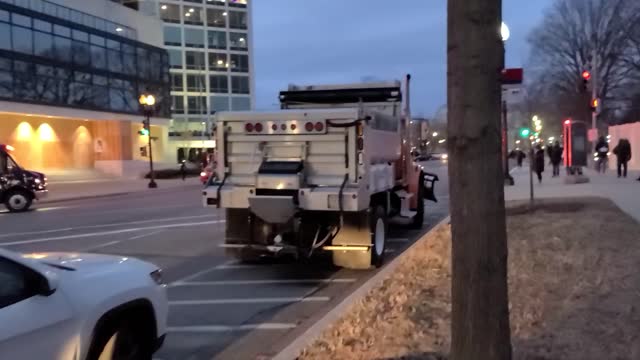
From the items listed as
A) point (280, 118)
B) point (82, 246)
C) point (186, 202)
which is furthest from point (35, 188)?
point (280, 118)

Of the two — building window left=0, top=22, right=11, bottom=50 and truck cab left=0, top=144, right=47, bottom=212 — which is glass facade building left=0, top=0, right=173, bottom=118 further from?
truck cab left=0, top=144, right=47, bottom=212

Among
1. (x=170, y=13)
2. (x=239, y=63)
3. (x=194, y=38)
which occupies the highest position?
(x=170, y=13)

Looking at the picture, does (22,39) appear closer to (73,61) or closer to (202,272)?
(73,61)

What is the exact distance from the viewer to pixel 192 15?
11869cm

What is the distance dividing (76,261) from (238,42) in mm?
117778

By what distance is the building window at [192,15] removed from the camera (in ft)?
385

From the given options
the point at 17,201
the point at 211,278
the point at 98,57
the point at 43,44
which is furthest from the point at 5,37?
the point at 211,278

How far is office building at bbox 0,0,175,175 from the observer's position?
4659 centimetres

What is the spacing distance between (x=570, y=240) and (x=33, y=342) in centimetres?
847

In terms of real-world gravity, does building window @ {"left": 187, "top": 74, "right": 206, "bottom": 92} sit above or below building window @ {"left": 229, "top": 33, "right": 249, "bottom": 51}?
below

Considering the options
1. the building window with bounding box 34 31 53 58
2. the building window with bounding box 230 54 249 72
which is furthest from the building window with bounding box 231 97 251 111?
the building window with bounding box 34 31 53 58

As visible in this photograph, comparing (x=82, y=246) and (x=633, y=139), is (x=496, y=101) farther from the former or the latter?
(x=633, y=139)

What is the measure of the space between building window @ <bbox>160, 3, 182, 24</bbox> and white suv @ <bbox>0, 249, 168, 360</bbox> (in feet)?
374

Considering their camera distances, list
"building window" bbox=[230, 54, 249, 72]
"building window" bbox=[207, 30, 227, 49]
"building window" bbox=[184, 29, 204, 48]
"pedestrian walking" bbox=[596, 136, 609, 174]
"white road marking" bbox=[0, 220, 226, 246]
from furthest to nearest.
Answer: "building window" bbox=[207, 30, 227, 49], "building window" bbox=[230, 54, 249, 72], "building window" bbox=[184, 29, 204, 48], "pedestrian walking" bbox=[596, 136, 609, 174], "white road marking" bbox=[0, 220, 226, 246]
